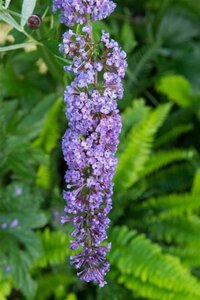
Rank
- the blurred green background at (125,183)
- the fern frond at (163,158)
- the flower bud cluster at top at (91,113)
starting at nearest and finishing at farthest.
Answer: the flower bud cluster at top at (91,113) → the blurred green background at (125,183) → the fern frond at (163,158)

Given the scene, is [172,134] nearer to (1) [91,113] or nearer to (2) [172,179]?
(2) [172,179]

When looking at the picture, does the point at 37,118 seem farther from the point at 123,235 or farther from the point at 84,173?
the point at 84,173

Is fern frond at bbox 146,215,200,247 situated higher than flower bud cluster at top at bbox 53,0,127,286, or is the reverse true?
flower bud cluster at top at bbox 53,0,127,286

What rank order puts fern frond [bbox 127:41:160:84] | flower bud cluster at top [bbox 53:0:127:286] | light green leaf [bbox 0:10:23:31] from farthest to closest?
fern frond [bbox 127:41:160:84]
light green leaf [bbox 0:10:23:31]
flower bud cluster at top [bbox 53:0:127:286]

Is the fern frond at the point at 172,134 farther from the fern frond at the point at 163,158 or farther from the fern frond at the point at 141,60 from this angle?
the fern frond at the point at 141,60

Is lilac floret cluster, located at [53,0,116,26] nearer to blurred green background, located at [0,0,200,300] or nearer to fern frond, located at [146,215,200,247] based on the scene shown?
blurred green background, located at [0,0,200,300]

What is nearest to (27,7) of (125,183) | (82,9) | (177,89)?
(82,9)

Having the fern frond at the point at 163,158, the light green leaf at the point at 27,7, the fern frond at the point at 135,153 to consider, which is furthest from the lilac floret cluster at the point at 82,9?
the fern frond at the point at 163,158

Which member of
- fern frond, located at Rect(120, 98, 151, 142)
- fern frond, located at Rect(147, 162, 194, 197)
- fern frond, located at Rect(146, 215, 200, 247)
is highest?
fern frond, located at Rect(120, 98, 151, 142)

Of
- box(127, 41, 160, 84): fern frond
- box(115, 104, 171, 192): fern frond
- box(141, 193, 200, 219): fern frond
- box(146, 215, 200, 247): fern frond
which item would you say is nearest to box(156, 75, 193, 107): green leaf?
box(127, 41, 160, 84): fern frond
